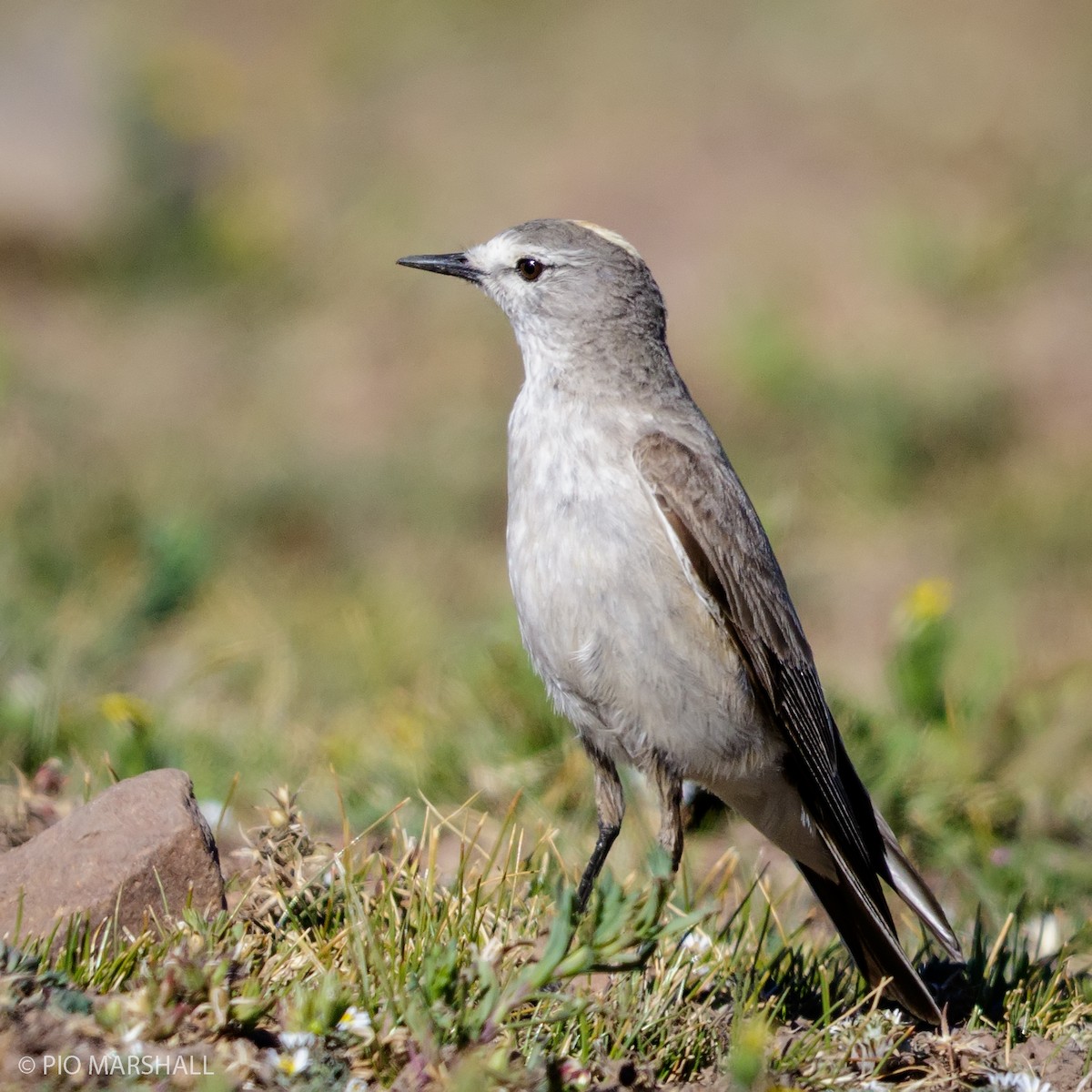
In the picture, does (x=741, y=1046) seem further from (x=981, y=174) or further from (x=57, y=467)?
(x=981, y=174)

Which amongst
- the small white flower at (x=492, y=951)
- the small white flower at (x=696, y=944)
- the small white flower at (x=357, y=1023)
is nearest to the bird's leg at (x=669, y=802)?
the small white flower at (x=696, y=944)

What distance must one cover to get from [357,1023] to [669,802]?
166cm

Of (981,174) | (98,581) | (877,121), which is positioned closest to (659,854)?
(98,581)

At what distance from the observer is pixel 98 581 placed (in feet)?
27.1

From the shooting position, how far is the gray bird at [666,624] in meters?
4.63

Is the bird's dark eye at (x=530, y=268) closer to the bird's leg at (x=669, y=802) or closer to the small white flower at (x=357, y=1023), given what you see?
the bird's leg at (x=669, y=802)

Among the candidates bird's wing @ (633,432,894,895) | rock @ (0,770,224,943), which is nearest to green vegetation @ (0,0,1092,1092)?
rock @ (0,770,224,943)

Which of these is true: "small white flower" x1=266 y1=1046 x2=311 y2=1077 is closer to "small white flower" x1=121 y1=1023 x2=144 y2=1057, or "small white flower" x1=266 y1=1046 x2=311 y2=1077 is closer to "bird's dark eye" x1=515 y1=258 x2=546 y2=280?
"small white flower" x1=121 y1=1023 x2=144 y2=1057

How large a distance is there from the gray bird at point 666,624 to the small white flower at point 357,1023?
1.19 metres

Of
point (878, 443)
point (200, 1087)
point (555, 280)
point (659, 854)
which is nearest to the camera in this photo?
point (200, 1087)

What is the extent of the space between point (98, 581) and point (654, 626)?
15.2 ft

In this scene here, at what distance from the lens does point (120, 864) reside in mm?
3959

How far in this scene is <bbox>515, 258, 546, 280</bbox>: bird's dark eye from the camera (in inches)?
218

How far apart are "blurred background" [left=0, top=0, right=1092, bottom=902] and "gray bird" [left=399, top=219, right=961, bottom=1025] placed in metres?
1.02
